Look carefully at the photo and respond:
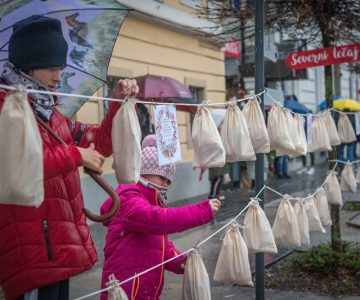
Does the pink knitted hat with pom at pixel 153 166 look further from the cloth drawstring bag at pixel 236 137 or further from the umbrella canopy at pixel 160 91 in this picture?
the umbrella canopy at pixel 160 91

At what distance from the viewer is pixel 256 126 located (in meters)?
3.54

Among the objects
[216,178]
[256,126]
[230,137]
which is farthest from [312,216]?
[216,178]

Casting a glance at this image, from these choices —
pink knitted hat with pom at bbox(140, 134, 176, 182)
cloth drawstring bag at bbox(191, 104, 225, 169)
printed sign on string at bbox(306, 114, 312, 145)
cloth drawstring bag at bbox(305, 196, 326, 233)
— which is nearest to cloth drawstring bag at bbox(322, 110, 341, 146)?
→ printed sign on string at bbox(306, 114, 312, 145)

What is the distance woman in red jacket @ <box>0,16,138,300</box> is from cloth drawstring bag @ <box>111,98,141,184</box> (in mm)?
193

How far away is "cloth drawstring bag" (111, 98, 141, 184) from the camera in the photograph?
246 centimetres

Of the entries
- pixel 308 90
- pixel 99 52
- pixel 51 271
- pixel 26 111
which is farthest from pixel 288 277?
pixel 308 90

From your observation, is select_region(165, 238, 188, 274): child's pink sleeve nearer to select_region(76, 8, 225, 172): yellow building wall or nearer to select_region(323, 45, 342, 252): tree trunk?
select_region(323, 45, 342, 252): tree trunk

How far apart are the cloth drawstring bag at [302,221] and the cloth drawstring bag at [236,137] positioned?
1.21m

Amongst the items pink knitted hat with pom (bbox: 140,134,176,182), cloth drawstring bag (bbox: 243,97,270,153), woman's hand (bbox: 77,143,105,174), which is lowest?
pink knitted hat with pom (bbox: 140,134,176,182)

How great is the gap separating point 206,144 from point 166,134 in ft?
0.85

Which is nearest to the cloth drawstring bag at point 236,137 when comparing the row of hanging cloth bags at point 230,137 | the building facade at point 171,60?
the row of hanging cloth bags at point 230,137

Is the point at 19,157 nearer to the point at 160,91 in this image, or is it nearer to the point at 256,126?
the point at 256,126

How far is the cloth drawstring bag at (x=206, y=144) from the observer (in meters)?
3.02

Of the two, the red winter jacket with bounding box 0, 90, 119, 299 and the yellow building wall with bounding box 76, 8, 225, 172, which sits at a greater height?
the yellow building wall with bounding box 76, 8, 225, 172
